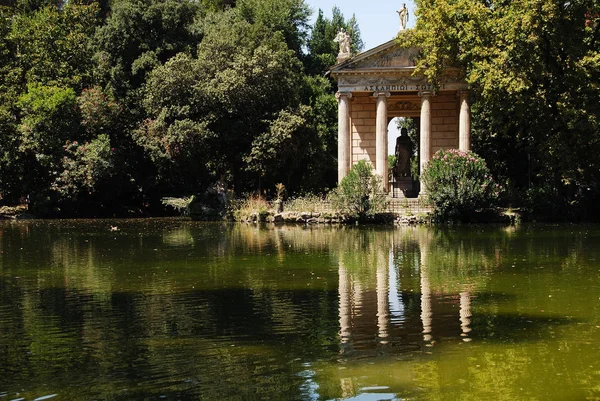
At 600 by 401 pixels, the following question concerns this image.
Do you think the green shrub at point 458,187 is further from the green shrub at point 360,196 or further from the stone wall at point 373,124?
the stone wall at point 373,124

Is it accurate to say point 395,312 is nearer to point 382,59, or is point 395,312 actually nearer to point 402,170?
point 382,59

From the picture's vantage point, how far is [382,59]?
4912 cm

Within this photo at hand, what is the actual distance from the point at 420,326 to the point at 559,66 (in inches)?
1251

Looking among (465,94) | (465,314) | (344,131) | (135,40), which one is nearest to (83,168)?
(135,40)

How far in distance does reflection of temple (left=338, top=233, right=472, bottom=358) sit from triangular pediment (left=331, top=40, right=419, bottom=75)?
30069 millimetres

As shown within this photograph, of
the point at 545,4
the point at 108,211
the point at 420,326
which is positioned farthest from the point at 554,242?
the point at 108,211

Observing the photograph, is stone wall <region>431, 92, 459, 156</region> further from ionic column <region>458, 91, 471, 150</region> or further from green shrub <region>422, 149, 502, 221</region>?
green shrub <region>422, 149, 502, 221</region>

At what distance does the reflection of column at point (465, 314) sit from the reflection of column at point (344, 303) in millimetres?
1689

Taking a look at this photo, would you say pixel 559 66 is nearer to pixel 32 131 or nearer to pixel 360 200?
pixel 360 200

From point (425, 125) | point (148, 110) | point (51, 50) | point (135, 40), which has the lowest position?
point (425, 125)

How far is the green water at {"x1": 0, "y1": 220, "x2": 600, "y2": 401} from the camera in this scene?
9125 mm

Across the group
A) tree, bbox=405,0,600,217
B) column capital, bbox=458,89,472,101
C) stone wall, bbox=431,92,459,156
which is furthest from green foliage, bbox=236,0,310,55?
tree, bbox=405,0,600,217

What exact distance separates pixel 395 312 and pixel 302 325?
188cm

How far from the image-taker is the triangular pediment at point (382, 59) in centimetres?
4853
